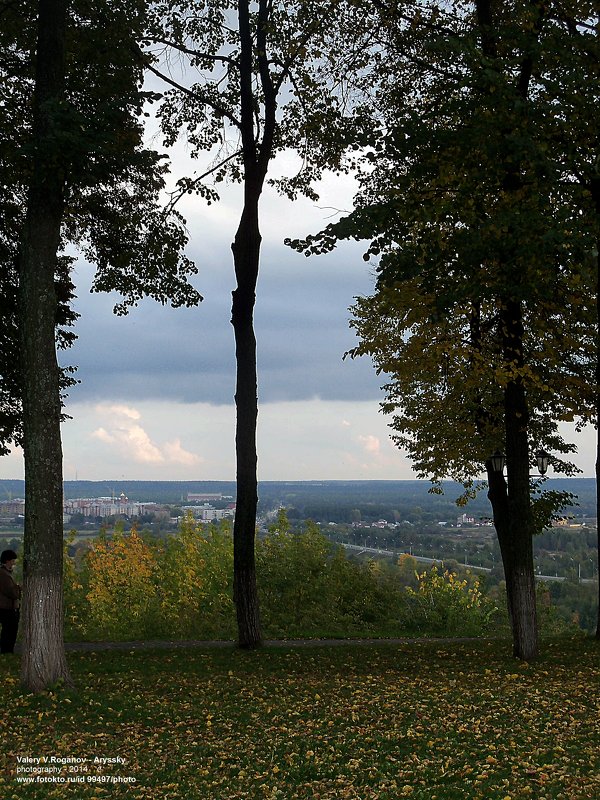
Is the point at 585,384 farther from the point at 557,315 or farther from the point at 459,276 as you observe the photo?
the point at 459,276

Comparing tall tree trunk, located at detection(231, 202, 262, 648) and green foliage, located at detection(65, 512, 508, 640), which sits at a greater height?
tall tree trunk, located at detection(231, 202, 262, 648)

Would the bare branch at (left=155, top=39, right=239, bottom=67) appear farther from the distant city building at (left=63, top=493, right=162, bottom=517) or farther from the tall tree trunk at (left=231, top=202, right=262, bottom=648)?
the distant city building at (left=63, top=493, right=162, bottom=517)

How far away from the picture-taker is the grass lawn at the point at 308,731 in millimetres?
7086

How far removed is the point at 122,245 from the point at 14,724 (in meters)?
8.71

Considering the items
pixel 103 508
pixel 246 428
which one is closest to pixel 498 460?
pixel 246 428

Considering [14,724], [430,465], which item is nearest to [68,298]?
[430,465]

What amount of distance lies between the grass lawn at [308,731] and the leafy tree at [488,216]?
374 cm

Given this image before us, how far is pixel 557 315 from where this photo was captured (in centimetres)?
1647

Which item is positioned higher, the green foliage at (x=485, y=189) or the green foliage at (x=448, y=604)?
the green foliage at (x=485, y=189)

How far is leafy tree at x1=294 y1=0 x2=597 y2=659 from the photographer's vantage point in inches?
435

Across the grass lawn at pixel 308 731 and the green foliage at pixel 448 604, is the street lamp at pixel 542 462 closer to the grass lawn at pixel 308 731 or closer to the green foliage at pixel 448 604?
the green foliage at pixel 448 604

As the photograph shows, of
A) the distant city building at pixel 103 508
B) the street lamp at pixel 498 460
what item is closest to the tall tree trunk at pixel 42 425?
the street lamp at pixel 498 460

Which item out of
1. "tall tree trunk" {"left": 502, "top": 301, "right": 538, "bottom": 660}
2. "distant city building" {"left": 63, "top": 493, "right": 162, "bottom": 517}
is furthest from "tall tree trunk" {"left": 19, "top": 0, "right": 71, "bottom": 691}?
"distant city building" {"left": 63, "top": 493, "right": 162, "bottom": 517}

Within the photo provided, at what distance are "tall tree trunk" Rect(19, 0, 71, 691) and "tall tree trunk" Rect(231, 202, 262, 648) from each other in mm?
4493
